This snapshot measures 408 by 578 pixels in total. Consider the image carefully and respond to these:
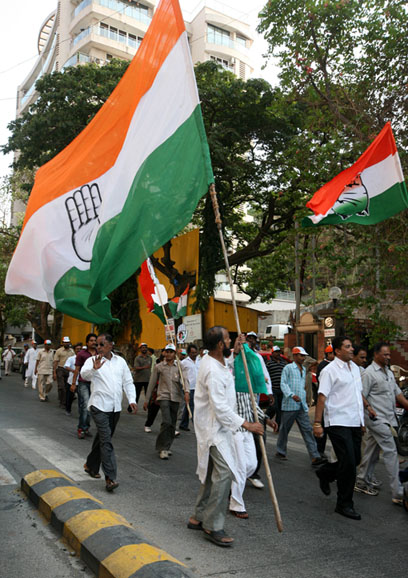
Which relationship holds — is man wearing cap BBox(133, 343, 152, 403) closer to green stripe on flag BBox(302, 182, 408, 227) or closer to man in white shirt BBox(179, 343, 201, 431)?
man in white shirt BBox(179, 343, 201, 431)

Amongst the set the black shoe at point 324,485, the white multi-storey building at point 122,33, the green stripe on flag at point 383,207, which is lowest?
the black shoe at point 324,485

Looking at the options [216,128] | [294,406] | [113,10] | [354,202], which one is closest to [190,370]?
[294,406]

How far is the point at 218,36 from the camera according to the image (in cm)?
5450

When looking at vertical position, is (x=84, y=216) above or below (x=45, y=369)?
above

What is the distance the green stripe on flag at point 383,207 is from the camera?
336 inches

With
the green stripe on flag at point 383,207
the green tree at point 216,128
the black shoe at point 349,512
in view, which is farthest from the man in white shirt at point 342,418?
the green tree at point 216,128

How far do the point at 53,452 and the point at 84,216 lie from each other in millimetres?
3857

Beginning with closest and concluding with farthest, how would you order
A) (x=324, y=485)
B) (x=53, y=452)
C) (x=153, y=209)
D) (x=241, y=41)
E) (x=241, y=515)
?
1. (x=241, y=515)
2. (x=153, y=209)
3. (x=324, y=485)
4. (x=53, y=452)
5. (x=241, y=41)

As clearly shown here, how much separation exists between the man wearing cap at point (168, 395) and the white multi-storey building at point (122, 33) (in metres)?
43.2

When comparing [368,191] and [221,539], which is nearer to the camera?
[221,539]

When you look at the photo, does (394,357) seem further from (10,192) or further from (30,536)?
(10,192)

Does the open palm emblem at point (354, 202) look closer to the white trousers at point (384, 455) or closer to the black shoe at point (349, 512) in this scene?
the white trousers at point (384, 455)

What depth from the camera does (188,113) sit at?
5668mm

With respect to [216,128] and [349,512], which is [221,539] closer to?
[349,512]
